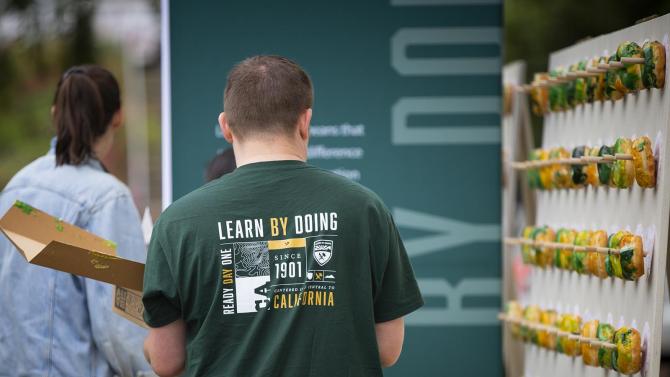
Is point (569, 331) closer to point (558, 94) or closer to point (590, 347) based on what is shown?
point (590, 347)

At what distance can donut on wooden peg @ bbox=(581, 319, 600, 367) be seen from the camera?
414 centimetres

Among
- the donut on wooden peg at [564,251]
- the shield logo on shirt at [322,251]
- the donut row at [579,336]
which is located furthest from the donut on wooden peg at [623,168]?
the shield logo on shirt at [322,251]

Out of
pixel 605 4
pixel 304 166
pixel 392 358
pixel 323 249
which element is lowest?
A: pixel 392 358

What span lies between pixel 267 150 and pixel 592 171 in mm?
2035

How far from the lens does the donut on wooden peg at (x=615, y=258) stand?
389cm

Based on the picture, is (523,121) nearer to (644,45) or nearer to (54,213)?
(644,45)

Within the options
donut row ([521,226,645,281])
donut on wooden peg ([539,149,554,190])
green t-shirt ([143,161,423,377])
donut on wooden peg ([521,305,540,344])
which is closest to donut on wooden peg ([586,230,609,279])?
donut row ([521,226,645,281])

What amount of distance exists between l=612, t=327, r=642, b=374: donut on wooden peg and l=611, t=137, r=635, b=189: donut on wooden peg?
1.72 ft

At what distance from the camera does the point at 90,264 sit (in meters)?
3.00

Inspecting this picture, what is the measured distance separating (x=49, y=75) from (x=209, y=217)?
47.6 feet

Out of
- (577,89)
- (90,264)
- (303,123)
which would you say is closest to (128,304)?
(90,264)

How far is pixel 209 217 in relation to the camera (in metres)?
2.68

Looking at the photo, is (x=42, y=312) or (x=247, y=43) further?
(x=247, y=43)

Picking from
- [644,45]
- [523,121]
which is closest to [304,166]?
[644,45]
